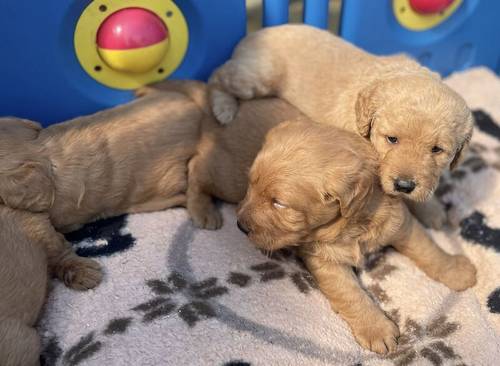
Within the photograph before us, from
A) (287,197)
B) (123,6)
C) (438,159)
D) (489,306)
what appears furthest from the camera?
(123,6)

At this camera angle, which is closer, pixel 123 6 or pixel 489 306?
pixel 489 306

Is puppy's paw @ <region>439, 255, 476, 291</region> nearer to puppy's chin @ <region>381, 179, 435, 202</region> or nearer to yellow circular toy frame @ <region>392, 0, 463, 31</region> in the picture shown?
puppy's chin @ <region>381, 179, 435, 202</region>

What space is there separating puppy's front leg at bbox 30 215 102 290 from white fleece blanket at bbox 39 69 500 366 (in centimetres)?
5

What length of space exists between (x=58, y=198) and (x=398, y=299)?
183 cm

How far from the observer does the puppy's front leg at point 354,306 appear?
8.21 ft

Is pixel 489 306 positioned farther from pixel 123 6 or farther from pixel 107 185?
pixel 123 6

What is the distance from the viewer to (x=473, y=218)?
126 inches

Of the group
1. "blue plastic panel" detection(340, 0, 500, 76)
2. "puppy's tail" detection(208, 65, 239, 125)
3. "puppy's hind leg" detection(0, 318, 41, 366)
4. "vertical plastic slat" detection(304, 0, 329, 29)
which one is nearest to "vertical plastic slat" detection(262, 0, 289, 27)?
"vertical plastic slat" detection(304, 0, 329, 29)

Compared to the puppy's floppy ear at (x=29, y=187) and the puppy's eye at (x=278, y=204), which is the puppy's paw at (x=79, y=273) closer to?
the puppy's floppy ear at (x=29, y=187)

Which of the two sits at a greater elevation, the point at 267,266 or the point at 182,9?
the point at 182,9

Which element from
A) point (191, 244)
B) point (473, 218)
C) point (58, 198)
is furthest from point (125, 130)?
point (473, 218)

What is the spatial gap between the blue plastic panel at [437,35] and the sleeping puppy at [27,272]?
92.9 inches

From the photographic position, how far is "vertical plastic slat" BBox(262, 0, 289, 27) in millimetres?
3554

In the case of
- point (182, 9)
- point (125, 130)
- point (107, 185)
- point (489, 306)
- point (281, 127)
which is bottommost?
point (489, 306)
